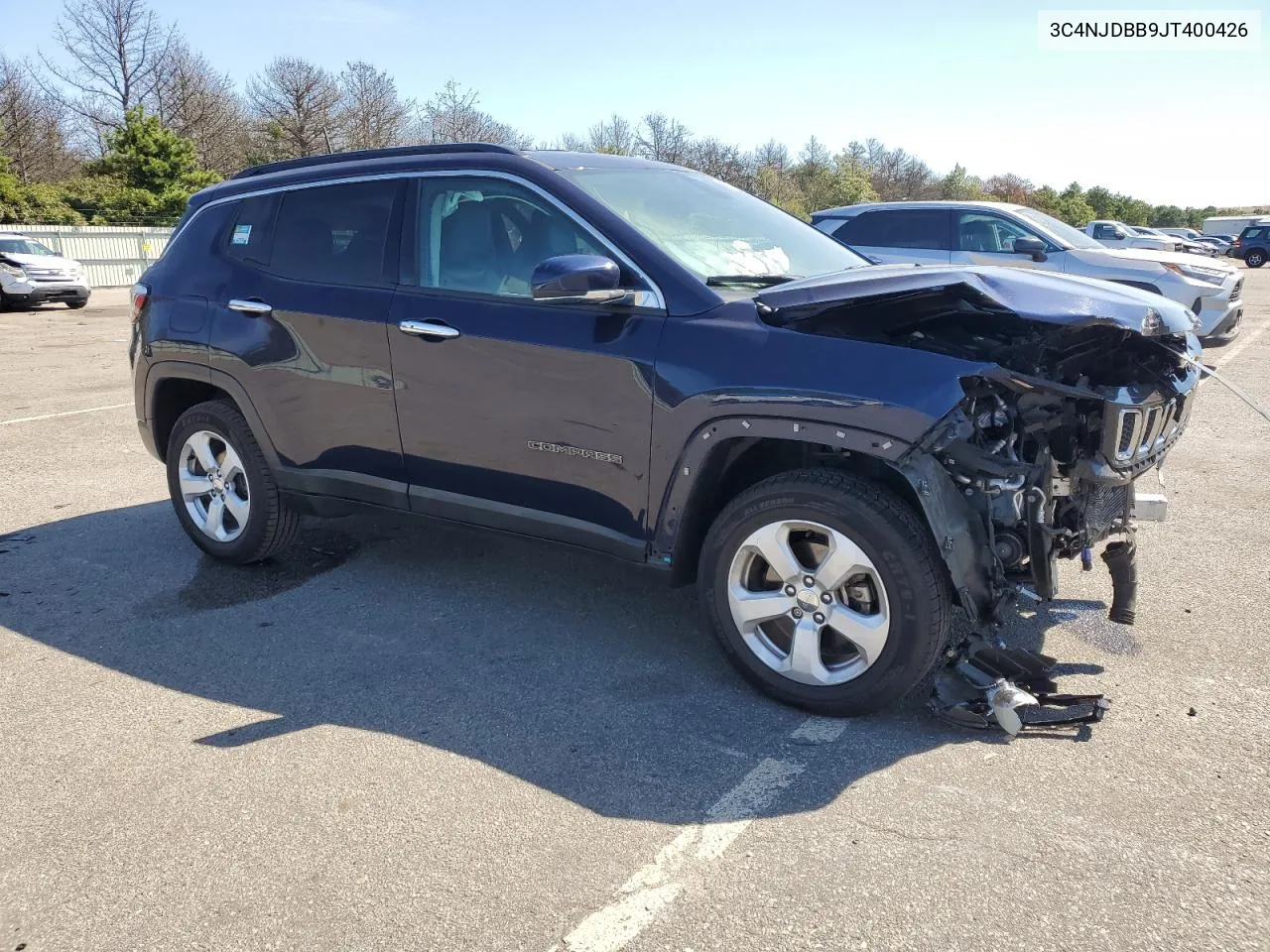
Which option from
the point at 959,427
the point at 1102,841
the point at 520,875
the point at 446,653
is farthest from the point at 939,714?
the point at 446,653

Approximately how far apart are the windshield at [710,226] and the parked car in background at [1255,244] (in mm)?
47723

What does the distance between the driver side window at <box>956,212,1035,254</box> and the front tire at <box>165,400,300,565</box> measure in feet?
31.0

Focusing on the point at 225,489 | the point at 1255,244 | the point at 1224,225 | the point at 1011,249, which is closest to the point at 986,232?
the point at 1011,249

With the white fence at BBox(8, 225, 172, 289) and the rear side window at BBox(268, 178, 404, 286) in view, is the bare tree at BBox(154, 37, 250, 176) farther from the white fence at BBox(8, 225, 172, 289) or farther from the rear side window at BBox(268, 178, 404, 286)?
the rear side window at BBox(268, 178, 404, 286)

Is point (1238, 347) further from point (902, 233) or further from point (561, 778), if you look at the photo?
point (561, 778)

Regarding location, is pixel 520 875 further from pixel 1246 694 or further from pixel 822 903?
pixel 1246 694

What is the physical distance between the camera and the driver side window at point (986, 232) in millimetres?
12078

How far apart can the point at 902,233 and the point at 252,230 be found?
30.2 feet

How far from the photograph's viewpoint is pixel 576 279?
3.59 m

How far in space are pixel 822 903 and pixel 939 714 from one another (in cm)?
107

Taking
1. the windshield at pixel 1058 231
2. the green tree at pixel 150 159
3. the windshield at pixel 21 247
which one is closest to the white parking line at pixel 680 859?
the windshield at pixel 1058 231

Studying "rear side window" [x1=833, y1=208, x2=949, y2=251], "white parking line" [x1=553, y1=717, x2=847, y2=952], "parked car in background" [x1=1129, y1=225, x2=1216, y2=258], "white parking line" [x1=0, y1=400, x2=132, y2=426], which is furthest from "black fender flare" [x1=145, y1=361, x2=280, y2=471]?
"parked car in background" [x1=1129, y1=225, x2=1216, y2=258]

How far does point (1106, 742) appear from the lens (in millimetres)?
3354

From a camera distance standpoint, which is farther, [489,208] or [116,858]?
[489,208]
